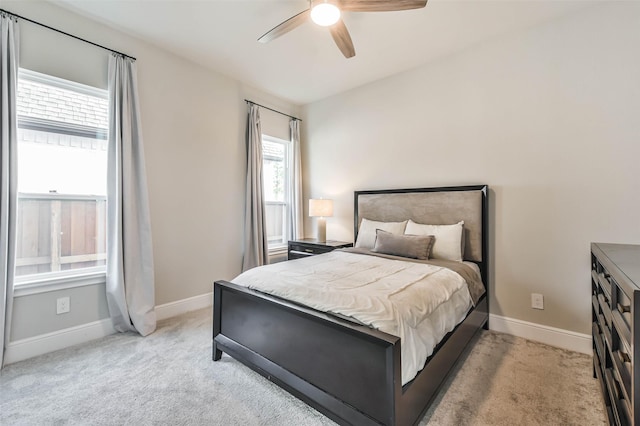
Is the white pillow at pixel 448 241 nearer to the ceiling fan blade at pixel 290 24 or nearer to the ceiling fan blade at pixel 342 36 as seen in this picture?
the ceiling fan blade at pixel 342 36

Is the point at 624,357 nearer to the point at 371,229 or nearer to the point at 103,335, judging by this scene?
the point at 371,229

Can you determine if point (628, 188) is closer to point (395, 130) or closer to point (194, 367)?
point (395, 130)

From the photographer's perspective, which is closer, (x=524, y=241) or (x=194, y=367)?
(x=194, y=367)

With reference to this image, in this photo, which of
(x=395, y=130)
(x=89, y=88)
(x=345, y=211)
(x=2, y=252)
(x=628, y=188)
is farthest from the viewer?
(x=345, y=211)

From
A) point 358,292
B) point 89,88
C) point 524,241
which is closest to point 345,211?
point 524,241

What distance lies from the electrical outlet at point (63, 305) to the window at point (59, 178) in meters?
0.20

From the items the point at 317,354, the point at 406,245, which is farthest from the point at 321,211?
the point at 317,354

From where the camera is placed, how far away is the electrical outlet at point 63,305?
7.47ft

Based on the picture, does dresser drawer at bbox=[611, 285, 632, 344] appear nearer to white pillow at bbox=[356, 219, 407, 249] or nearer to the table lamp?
white pillow at bbox=[356, 219, 407, 249]

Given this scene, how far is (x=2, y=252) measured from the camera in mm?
1947

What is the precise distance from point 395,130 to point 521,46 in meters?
1.37

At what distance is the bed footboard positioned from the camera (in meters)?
1.22

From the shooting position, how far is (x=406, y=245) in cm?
263

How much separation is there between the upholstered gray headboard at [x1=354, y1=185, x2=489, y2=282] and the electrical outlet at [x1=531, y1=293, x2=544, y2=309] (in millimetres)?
482
